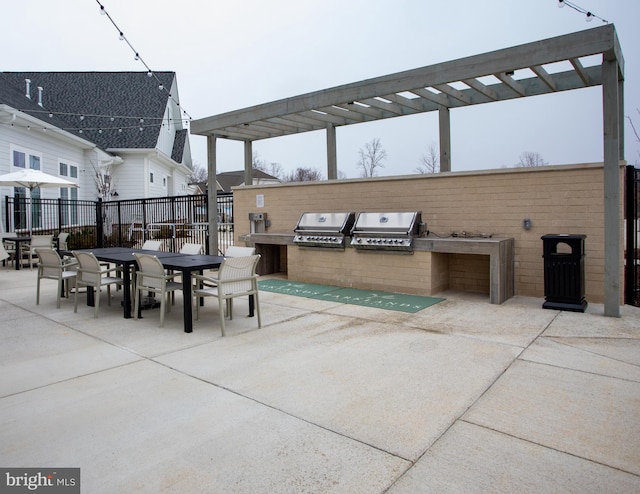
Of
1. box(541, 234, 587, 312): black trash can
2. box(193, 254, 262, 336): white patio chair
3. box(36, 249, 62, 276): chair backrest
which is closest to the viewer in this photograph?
box(193, 254, 262, 336): white patio chair

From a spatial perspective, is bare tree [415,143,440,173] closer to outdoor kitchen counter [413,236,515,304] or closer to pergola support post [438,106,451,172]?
pergola support post [438,106,451,172]

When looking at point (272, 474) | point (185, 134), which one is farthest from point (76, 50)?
point (272, 474)

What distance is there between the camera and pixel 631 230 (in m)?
5.84

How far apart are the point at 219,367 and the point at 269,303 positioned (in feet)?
8.66

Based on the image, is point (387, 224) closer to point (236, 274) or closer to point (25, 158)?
point (236, 274)

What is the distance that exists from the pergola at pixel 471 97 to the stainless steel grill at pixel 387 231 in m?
1.35

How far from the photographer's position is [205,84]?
19.3 m

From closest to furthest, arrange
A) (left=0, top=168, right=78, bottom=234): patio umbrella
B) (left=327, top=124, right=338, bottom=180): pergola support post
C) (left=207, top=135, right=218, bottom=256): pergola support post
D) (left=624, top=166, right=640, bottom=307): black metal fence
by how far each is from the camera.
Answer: (left=624, top=166, right=640, bottom=307): black metal fence, (left=327, top=124, right=338, bottom=180): pergola support post, (left=207, top=135, right=218, bottom=256): pergola support post, (left=0, top=168, right=78, bottom=234): patio umbrella

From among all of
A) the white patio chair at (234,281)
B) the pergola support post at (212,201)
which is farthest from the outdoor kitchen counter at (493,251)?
the pergola support post at (212,201)

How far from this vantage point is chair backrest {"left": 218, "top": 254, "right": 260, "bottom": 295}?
465 centimetres

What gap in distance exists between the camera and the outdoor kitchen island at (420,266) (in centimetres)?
604

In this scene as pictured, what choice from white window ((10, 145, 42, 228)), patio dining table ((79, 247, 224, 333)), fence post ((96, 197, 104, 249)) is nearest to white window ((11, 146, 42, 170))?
white window ((10, 145, 42, 228))

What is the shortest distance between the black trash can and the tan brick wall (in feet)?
1.76

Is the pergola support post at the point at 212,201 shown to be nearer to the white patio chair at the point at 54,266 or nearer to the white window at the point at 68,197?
the white patio chair at the point at 54,266
